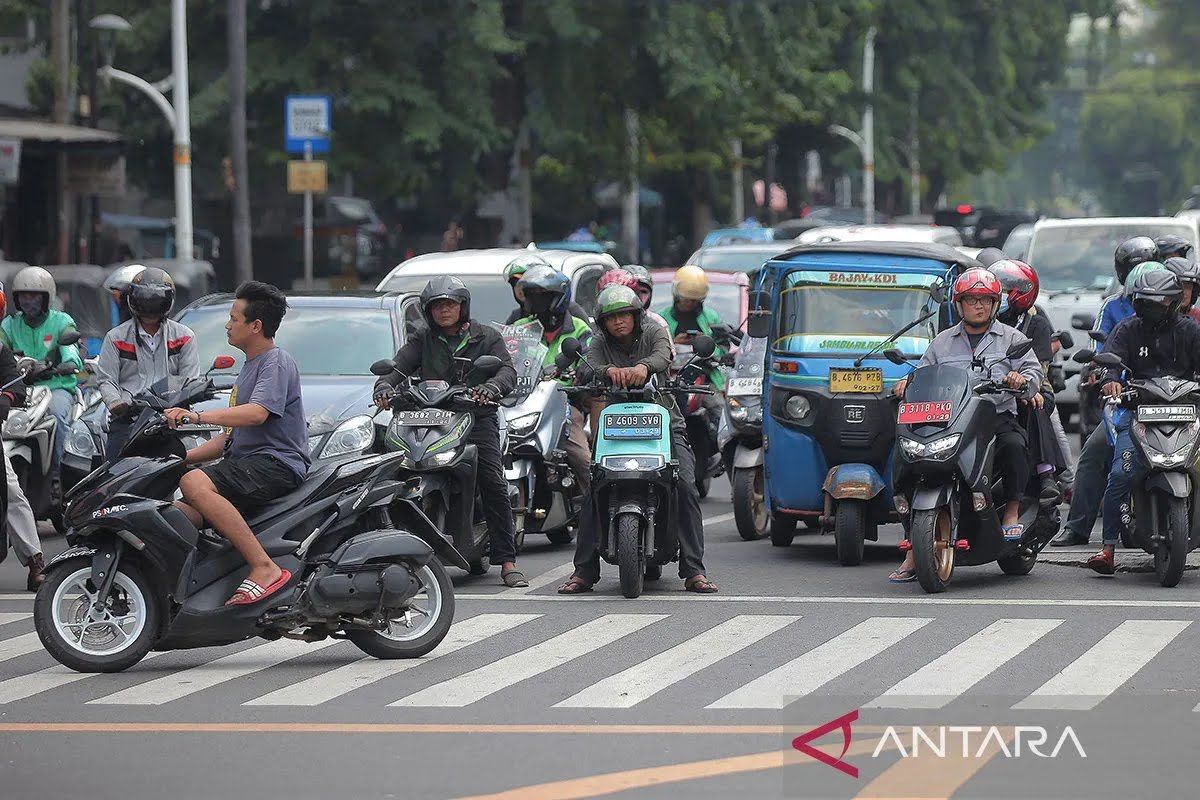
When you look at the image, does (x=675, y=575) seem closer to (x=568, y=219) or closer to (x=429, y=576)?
(x=429, y=576)

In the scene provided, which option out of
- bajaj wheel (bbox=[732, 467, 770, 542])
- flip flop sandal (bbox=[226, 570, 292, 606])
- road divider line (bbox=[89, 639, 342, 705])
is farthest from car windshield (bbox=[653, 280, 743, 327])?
flip flop sandal (bbox=[226, 570, 292, 606])

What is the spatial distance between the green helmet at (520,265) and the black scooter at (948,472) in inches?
125

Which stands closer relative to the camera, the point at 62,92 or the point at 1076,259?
the point at 1076,259

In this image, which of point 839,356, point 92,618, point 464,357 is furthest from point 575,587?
point 92,618

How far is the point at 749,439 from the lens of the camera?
15.1 metres

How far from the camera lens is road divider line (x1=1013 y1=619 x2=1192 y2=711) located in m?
8.84

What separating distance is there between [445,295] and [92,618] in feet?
10.7

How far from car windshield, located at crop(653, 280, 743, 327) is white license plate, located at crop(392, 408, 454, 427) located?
26.4 ft

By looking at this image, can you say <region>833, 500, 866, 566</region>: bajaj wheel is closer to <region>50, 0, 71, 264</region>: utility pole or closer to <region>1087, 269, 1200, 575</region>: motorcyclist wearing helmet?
<region>1087, 269, 1200, 575</region>: motorcyclist wearing helmet

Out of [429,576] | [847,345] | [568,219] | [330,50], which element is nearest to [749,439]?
[847,345]

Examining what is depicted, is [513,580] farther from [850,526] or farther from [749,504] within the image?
[749,504]

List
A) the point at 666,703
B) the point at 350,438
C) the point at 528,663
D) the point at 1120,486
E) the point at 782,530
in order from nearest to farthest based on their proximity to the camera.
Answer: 1. the point at 666,703
2. the point at 528,663
3. the point at 1120,486
4. the point at 350,438
5. the point at 782,530

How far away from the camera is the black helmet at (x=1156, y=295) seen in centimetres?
1234

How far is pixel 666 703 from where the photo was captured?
8914mm
